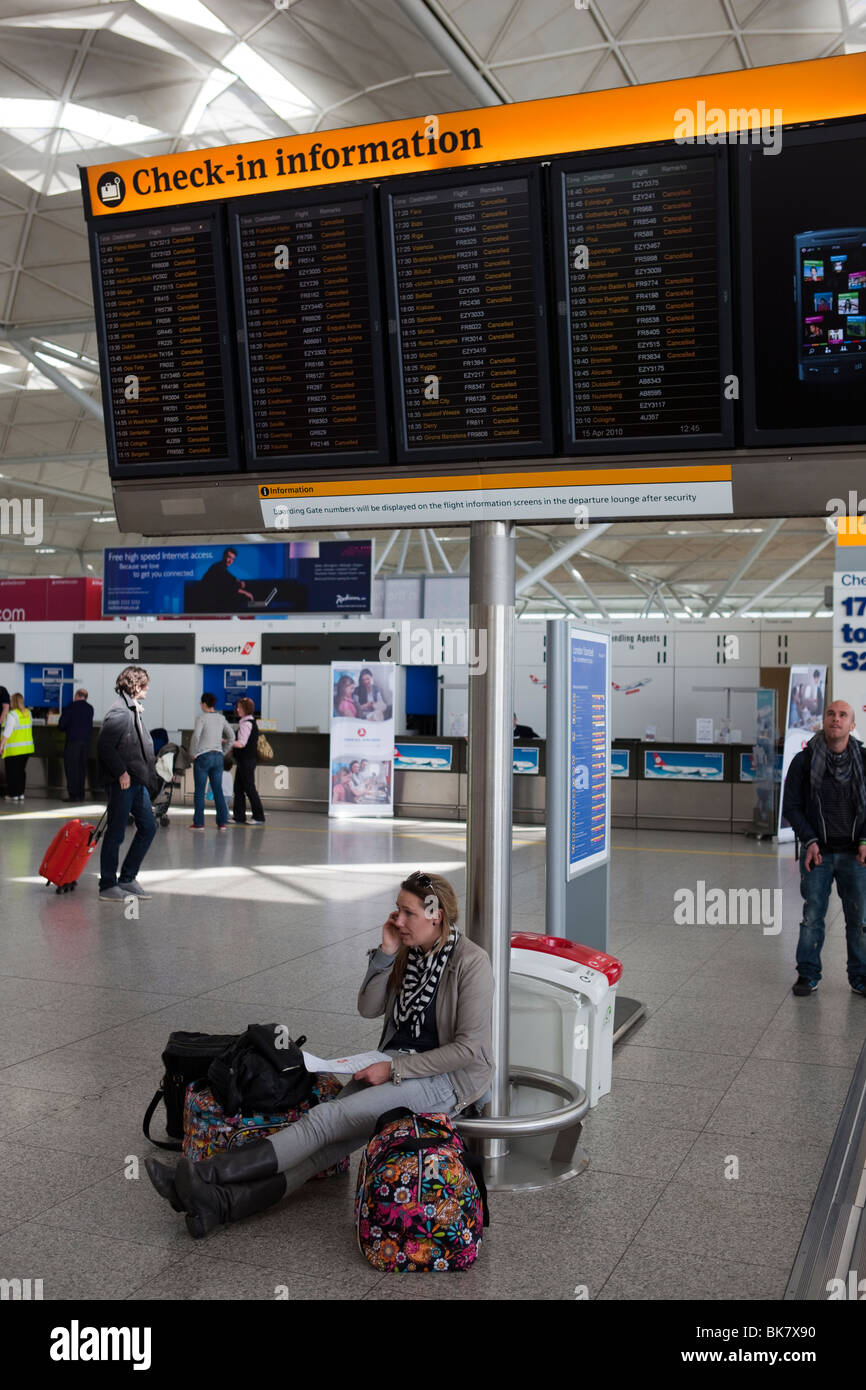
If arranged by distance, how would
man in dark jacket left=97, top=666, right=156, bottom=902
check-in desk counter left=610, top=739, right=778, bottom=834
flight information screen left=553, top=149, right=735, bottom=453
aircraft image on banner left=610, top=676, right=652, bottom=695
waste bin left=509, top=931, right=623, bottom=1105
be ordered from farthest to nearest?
aircraft image on banner left=610, top=676, right=652, bottom=695, check-in desk counter left=610, top=739, right=778, bottom=834, man in dark jacket left=97, top=666, right=156, bottom=902, waste bin left=509, top=931, right=623, bottom=1105, flight information screen left=553, top=149, right=735, bottom=453

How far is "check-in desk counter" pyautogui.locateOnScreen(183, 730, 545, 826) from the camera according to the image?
57.3ft

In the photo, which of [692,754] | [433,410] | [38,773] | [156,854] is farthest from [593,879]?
[38,773]

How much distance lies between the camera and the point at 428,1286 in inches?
137

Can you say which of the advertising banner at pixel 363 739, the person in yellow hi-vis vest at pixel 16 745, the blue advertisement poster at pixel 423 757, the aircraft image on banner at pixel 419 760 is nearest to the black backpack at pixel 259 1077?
the advertising banner at pixel 363 739

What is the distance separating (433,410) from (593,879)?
10.8 feet

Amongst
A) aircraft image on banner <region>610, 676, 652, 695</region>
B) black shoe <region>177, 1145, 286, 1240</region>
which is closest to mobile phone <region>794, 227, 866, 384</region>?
black shoe <region>177, 1145, 286, 1240</region>

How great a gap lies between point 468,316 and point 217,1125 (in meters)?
3.14

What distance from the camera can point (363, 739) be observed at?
17344 millimetres

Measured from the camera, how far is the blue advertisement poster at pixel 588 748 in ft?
20.6

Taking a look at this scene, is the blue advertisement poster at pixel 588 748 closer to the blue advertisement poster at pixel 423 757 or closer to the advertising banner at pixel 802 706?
the advertising banner at pixel 802 706

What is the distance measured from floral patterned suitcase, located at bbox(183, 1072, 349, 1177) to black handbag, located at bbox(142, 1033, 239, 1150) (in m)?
0.22

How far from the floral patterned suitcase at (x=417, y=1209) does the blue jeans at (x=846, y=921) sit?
4.21m

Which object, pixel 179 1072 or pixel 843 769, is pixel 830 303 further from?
pixel 843 769

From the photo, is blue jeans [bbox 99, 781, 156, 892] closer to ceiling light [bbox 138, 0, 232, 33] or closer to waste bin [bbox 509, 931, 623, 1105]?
waste bin [bbox 509, 931, 623, 1105]
